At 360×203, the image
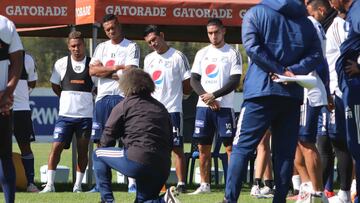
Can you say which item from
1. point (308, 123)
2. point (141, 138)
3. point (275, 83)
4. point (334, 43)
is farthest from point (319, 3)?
point (141, 138)

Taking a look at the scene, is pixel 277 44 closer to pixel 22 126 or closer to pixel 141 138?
pixel 141 138

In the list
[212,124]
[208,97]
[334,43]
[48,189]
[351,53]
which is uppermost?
[334,43]

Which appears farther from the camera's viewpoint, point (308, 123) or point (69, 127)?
point (69, 127)

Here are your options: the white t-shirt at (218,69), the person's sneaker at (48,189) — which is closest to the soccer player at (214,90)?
the white t-shirt at (218,69)

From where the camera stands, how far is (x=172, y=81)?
13.1 metres

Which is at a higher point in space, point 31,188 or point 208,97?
point 208,97

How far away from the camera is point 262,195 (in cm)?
1196

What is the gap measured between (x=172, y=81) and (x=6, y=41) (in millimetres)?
4209

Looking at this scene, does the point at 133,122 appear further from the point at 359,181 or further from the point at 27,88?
the point at 27,88

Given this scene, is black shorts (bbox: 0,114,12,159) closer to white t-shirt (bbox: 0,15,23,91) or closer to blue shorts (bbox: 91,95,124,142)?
white t-shirt (bbox: 0,15,23,91)

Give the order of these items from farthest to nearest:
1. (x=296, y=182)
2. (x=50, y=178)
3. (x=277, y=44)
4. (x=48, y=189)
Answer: (x=50, y=178) < (x=48, y=189) < (x=296, y=182) < (x=277, y=44)

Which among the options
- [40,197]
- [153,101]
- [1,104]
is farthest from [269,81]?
[40,197]

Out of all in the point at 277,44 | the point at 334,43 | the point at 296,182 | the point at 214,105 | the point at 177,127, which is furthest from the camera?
the point at 177,127

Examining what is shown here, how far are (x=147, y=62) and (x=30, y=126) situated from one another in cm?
183
